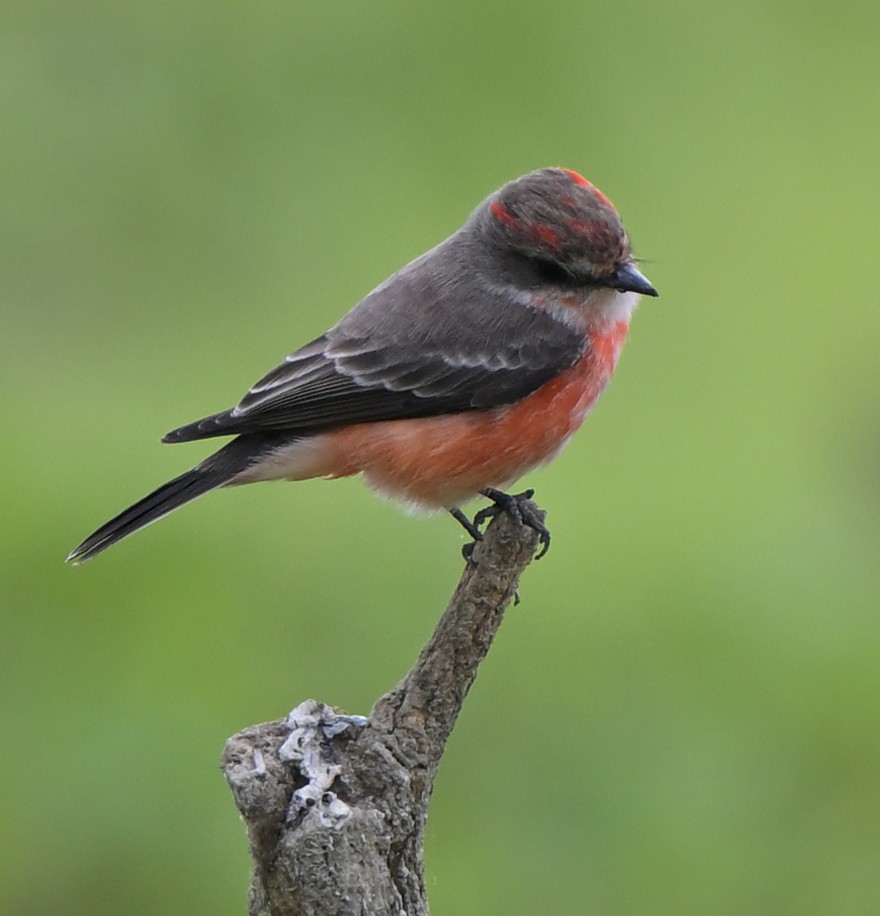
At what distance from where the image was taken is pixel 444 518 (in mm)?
10273

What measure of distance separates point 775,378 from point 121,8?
19.4ft

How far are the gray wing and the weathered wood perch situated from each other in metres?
1.50

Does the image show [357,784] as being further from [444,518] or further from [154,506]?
[444,518]

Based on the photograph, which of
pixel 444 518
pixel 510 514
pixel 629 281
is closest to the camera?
pixel 510 514

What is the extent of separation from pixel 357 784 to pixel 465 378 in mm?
2192

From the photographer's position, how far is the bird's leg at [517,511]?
5.62 meters

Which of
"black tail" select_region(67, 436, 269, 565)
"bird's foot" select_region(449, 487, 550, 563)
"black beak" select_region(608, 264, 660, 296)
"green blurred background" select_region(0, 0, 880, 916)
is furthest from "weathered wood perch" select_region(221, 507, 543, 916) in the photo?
"green blurred background" select_region(0, 0, 880, 916)

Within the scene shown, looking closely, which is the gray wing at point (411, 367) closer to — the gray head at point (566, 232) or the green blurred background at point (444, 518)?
the gray head at point (566, 232)

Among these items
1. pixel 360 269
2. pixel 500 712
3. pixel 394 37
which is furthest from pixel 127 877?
pixel 394 37

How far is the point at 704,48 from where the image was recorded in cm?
1462

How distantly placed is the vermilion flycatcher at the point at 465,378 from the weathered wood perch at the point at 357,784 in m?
1.44

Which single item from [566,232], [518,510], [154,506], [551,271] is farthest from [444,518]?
[518,510]

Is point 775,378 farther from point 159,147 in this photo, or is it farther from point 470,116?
point 159,147

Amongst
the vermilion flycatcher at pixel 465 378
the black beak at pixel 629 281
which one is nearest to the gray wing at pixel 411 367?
the vermilion flycatcher at pixel 465 378
